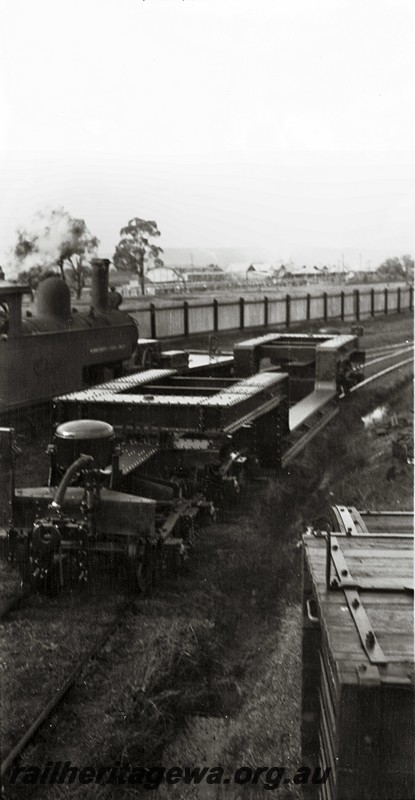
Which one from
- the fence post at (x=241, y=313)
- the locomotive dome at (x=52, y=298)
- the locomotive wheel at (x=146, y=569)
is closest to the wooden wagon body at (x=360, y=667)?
the locomotive wheel at (x=146, y=569)

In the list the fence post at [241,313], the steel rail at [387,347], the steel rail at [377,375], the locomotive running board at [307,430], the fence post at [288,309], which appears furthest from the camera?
the fence post at [288,309]

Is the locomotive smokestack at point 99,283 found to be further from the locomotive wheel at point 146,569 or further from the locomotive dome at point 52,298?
the locomotive wheel at point 146,569

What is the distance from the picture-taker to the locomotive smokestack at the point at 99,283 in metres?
14.9

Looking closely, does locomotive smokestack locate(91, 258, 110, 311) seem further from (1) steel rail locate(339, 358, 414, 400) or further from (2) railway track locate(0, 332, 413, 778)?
(2) railway track locate(0, 332, 413, 778)

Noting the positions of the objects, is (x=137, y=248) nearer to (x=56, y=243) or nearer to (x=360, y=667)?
(x=56, y=243)

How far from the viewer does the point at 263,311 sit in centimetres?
2947

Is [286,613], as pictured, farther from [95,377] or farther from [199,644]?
[95,377]

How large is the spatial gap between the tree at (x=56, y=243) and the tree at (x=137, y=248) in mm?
2356

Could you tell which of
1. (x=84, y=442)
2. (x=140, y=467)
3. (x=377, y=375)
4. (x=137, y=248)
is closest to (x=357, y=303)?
(x=137, y=248)

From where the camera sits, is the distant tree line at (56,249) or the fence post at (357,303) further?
the fence post at (357,303)

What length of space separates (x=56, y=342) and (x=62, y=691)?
8.47 meters

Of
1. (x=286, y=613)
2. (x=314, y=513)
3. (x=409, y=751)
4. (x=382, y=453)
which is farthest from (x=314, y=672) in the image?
(x=382, y=453)

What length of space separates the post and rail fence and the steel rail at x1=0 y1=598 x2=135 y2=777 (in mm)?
16638

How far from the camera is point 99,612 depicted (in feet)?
20.2
